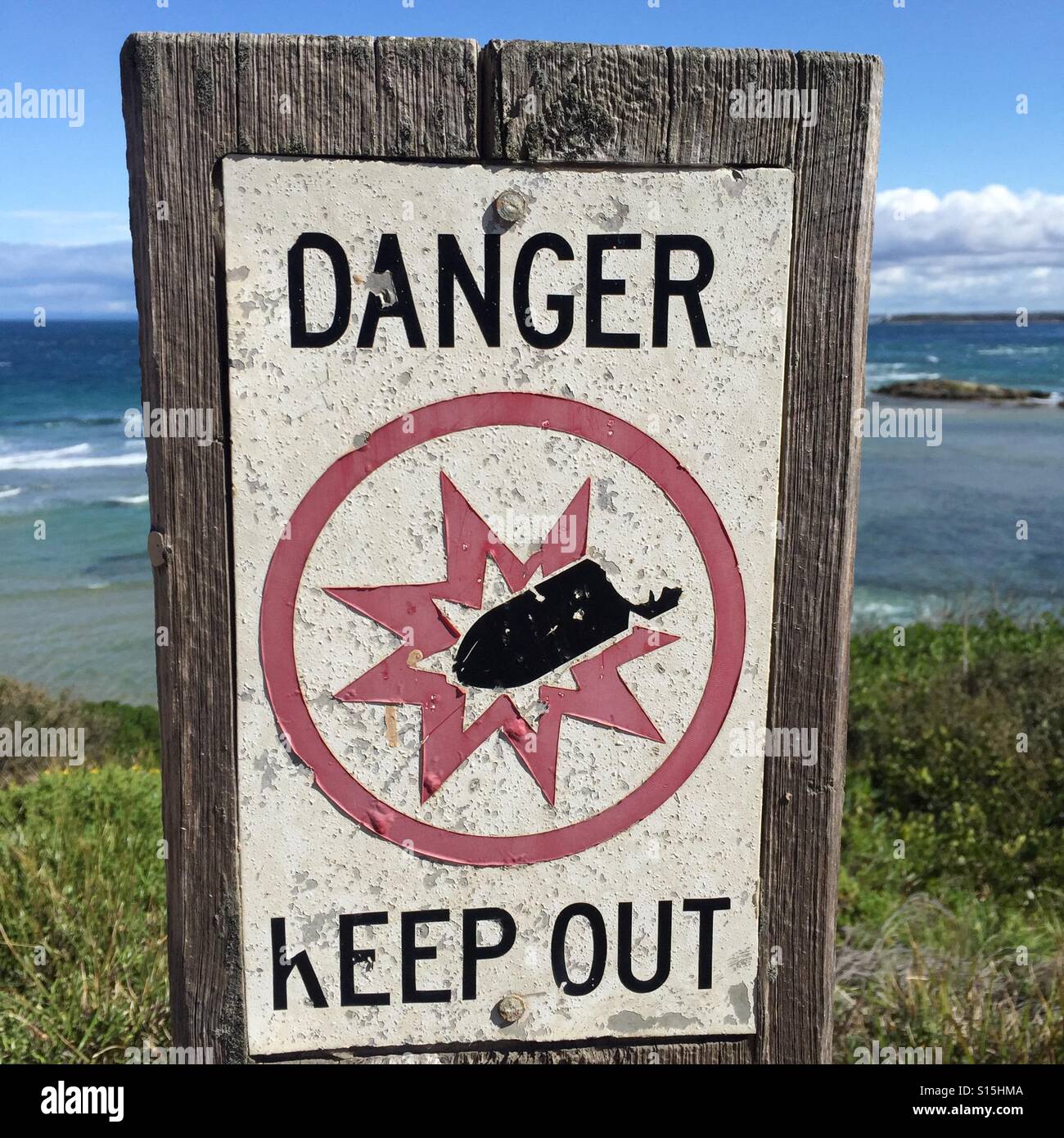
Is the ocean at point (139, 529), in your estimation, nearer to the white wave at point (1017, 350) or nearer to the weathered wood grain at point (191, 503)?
the weathered wood grain at point (191, 503)

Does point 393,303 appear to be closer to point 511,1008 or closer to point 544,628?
point 544,628

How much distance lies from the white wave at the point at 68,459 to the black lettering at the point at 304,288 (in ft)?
71.9

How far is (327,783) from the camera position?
4.57ft

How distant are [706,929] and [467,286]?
3.37 feet

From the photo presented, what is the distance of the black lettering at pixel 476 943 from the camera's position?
145 cm

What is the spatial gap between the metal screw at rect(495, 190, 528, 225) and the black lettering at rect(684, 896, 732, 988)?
40.9 inches
